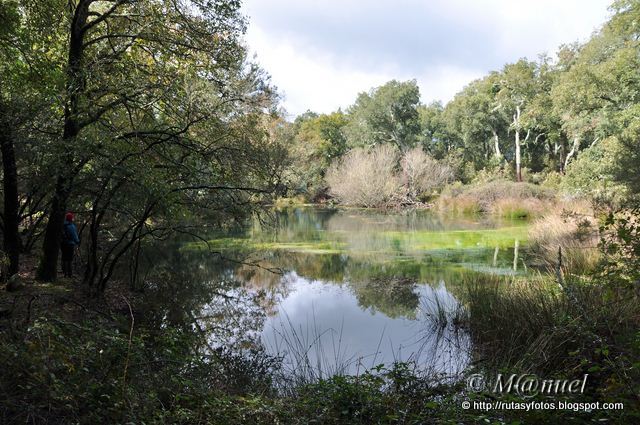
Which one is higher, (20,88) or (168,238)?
(20,88)

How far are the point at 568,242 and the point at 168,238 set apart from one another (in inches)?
369

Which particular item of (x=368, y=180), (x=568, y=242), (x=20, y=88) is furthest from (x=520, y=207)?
(x=20, y=88)

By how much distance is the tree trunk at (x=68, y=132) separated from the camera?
6.39m

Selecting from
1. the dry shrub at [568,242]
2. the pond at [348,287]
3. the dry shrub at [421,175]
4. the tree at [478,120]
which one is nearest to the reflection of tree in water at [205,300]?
the pond at [348,287]

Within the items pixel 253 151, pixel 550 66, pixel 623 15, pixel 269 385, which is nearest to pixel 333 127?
pixel 550 66

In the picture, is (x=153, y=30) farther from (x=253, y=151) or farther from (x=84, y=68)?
(x=253, y=151)

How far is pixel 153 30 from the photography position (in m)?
7.71

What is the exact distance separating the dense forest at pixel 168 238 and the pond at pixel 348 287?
465 mm

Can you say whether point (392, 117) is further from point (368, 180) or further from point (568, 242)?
point (568, 242)

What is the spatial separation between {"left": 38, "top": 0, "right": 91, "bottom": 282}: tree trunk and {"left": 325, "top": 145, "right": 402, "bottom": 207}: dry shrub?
89.0 feet

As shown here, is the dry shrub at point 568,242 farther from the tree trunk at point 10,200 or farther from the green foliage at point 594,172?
the tree trunk at point 10,200

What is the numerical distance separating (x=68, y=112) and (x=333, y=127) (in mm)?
45089

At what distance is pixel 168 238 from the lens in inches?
378

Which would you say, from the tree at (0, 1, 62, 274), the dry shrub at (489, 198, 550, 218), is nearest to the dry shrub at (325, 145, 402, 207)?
the dry shrub at (489, 198, 550, 218)
